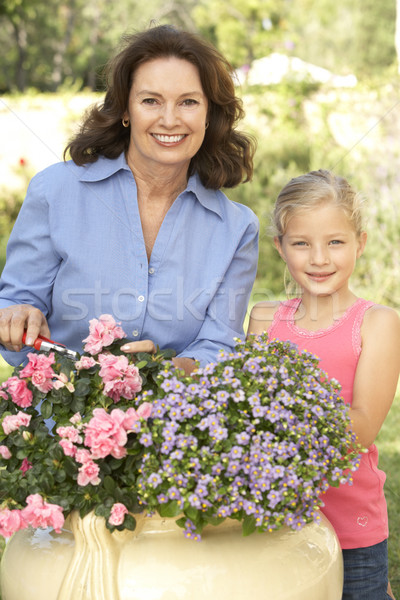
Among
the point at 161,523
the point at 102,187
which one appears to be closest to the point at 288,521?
the point at 161,523

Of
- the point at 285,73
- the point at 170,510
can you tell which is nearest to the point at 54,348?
the point at 170,510

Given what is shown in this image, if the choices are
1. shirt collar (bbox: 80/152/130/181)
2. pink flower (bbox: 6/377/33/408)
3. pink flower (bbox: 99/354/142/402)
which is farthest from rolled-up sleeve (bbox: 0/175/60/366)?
pink flower (bbox: 99/354/142/402)

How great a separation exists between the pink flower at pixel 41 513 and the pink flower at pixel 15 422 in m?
0.20

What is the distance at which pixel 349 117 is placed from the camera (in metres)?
8.42

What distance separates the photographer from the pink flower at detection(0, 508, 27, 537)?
1.63 meters

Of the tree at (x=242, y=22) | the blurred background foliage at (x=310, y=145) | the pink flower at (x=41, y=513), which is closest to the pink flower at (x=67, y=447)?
the pink flower at (x=41, y=513)

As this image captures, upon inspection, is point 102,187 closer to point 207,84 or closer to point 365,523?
point 207,84

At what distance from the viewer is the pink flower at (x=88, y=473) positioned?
1.60 meters

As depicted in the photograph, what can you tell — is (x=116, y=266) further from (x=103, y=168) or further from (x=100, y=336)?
(x=100, y=336)

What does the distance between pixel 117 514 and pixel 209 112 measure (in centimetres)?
163

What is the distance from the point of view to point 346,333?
2.25m

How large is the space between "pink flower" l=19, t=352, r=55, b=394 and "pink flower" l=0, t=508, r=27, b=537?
0.98 ft

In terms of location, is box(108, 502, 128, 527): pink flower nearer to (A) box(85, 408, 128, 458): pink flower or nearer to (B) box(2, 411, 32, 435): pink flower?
(A) box(85, 408, 128, 458): pink flower

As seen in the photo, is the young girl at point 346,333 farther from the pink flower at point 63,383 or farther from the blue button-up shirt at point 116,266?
the pink flower at point 63,383
